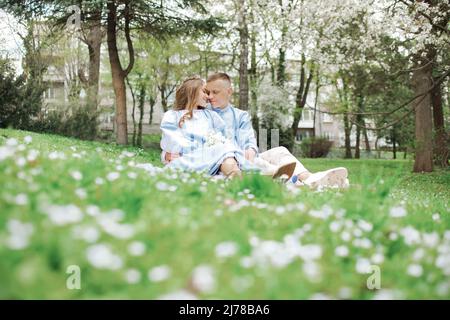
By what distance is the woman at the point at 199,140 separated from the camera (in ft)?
18.9

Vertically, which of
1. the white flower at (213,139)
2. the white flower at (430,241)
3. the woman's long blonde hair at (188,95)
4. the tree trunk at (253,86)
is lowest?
the white flower at (430,241)

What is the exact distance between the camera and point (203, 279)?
177cm

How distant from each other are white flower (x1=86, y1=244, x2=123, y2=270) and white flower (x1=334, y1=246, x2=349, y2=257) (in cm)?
108

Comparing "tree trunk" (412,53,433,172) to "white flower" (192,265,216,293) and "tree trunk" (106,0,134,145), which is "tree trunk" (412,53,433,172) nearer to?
"tree trunk" (106,0,134,145)

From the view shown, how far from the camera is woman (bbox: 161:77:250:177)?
5.76 m

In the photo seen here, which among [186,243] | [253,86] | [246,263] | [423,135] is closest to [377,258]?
[246,263]

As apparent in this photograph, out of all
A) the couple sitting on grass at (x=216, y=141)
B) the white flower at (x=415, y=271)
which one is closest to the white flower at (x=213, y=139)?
the couple sitting on grass at (x=216, y=141)

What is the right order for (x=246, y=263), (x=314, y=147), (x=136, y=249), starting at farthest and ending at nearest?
1. (x=314, y=147)
2. (x=246, y=263)
3. (x=136, y=249)

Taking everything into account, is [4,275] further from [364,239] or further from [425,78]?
[425,78]

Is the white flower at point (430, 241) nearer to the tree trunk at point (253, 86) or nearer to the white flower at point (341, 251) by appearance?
the white flower at point (341, 251)

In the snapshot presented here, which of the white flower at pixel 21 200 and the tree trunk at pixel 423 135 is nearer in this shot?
the white flower at pixel 21 200

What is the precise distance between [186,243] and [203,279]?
0.35m

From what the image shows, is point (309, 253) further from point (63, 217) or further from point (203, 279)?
point (63, 217)

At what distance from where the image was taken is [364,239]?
2701 millimetres
